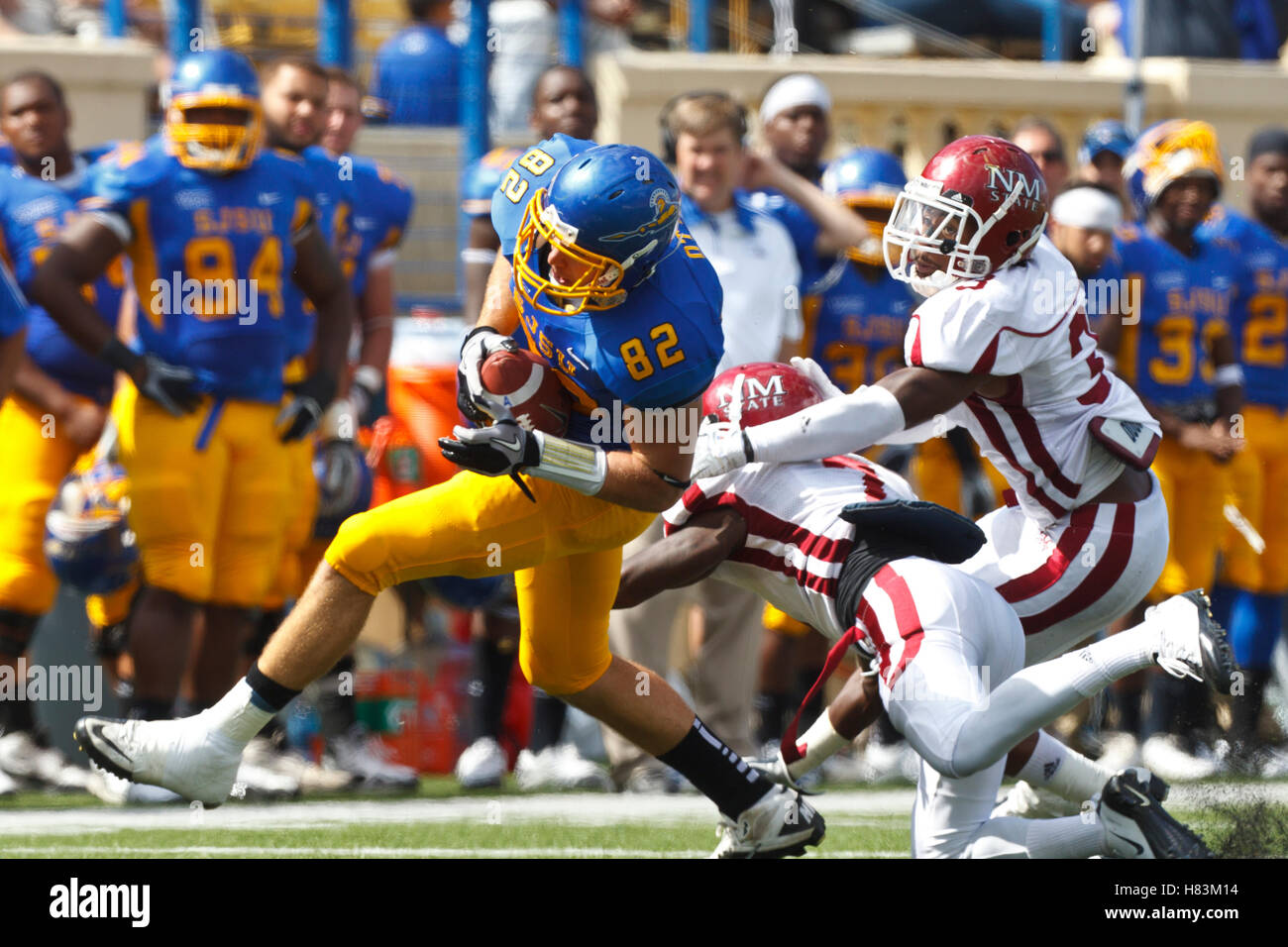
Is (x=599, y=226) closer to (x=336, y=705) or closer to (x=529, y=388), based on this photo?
(x=529, y=388)

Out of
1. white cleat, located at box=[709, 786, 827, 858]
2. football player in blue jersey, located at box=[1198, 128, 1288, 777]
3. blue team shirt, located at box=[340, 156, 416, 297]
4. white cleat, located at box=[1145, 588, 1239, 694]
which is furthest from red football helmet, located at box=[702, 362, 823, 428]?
football player in blue jersey, located at box=[1198, 128, 1288, 777]

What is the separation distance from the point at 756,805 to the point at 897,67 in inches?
174

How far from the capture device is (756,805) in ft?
14.2

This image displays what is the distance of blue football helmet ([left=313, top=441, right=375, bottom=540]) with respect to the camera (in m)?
6.06

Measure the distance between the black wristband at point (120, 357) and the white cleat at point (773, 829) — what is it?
227cm

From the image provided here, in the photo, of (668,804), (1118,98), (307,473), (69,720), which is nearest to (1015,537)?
(668,804)

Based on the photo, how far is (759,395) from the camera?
432 cm

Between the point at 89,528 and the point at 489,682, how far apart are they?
1.34 metres

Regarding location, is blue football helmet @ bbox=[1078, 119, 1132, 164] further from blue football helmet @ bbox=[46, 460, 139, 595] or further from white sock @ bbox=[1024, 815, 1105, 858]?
white sock @ bbox=[1024, 815, 1105, 858]

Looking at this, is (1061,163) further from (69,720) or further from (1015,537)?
(69,720)

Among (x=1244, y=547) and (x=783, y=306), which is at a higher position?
(x=783, y=306)

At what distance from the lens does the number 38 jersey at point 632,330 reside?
3.82m

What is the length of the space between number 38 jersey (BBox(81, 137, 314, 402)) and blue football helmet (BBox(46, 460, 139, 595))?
0.50m

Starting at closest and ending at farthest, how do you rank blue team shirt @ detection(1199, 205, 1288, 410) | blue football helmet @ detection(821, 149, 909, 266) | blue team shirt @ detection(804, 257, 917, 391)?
blue team shirt @ detection(804, 257, 917, 391)
blue football helmet @ detection(821, 149, 909, 266)
blue team shirt @ detection(1199, 205, 1288, 410)
